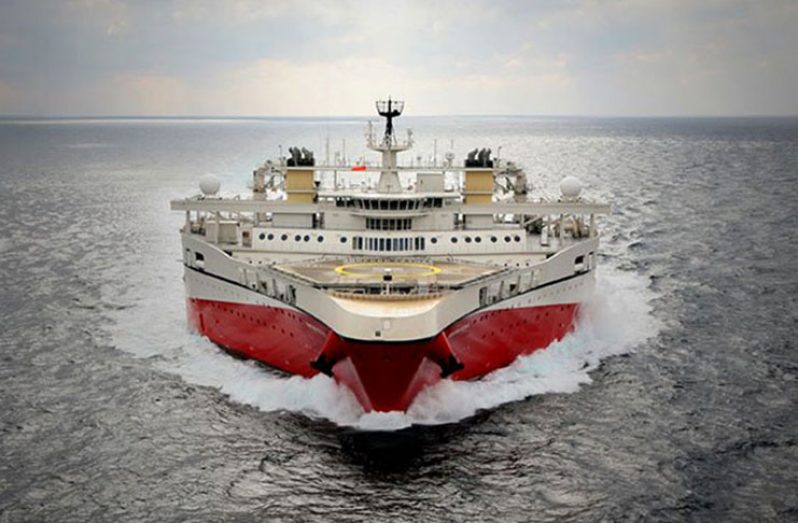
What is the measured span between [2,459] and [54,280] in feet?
86.7

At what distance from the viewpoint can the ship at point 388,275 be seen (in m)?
28.8

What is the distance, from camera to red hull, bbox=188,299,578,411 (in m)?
28.4

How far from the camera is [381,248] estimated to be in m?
37.7

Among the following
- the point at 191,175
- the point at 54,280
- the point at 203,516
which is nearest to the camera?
the point at 203,516

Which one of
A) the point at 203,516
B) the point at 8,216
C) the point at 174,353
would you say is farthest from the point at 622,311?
the point at 8,216

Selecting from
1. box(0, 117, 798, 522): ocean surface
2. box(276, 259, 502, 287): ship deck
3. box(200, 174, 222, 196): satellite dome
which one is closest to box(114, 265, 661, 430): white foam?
box(0, 117, 798, 522): ocean surface

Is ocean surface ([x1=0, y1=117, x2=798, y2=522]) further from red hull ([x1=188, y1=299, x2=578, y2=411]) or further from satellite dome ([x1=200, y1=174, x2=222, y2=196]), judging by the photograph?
satellite dome ([x1=200, y1=174, x2=222, y2=196])

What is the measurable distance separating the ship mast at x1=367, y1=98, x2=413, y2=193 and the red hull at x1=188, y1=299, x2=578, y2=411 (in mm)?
8859

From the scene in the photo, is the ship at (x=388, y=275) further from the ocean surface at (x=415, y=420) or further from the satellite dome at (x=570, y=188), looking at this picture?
the ocean surface at (x=415, y=420)

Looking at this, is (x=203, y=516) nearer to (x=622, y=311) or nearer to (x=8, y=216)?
(x=622, y=311)

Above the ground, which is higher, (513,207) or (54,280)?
(513,207)

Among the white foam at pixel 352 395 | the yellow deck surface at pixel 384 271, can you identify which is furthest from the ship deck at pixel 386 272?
the white foam at pixel 352 395

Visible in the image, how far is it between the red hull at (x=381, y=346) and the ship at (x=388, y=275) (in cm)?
6

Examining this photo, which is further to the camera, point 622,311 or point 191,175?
point 191,175
